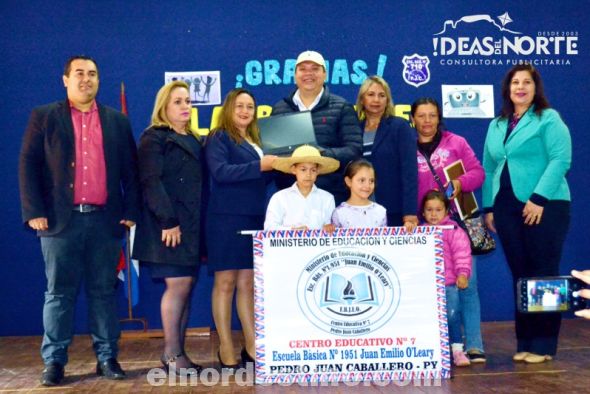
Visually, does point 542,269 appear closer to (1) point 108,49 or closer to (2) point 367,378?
(2) point 367,378

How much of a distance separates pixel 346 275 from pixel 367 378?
0.51 m

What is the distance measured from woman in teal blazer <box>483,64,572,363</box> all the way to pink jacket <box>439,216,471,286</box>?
0.27m

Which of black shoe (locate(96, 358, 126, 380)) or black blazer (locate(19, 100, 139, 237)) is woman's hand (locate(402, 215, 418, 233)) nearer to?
black blazer (locate(19, 100, 139, 237))

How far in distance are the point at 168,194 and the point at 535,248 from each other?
6.58 ft

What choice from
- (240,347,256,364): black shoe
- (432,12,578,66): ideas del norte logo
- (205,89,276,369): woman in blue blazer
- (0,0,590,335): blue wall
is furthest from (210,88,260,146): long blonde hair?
(432,12,578,66): ideas del norte logo

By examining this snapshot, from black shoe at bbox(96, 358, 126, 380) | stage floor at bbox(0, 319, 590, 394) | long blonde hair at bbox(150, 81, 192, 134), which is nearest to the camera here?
stage floor at bbox(0, 319, 590, 394)

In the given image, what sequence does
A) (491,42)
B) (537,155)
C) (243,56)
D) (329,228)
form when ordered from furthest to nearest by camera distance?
(491,42) → (243,56) → (537,155) → (329,228)

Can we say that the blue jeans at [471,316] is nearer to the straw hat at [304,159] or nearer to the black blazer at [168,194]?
the straw hat at [304,159]

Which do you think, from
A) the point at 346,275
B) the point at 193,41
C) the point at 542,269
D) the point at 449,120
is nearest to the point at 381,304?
the point at 346,275

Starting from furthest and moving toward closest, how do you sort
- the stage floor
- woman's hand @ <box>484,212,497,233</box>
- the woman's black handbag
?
woman's hand @ <box>484,212,497,233</box>, the woman's black handbag, the stage floor

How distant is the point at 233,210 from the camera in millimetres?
4000

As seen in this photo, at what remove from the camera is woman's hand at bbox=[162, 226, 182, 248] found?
12.8ft

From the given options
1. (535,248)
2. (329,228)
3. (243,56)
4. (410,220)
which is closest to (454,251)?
(410,220)

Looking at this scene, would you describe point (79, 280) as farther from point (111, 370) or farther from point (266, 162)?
point (266, 162)
